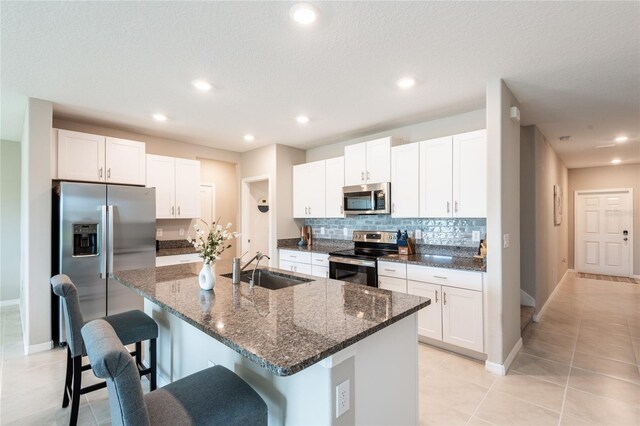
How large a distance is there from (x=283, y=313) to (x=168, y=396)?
1.90 ft

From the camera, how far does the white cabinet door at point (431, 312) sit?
312 cm

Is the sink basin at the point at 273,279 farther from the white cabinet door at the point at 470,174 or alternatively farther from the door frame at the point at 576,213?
the door frame at the point at 576,213

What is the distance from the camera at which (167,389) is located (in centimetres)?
135

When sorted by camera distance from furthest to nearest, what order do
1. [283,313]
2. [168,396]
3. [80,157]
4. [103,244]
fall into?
[80,157]
[103,244]
[283,313]
[168,396]

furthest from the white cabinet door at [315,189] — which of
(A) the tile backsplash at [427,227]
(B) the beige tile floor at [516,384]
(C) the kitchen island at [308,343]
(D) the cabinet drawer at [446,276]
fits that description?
(C) the kitchen island at [308,343]

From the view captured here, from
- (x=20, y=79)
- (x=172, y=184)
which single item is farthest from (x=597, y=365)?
(x=20, y=79)

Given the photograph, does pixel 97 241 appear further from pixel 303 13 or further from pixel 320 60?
Answer: pixel 303 13

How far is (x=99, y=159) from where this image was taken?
3.66m

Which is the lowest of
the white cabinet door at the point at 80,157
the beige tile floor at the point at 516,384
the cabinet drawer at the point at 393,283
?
the beige tile floor at the point at 516,384

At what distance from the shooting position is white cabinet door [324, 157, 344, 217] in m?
4.46

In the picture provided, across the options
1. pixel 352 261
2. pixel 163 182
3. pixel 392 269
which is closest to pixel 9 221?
pixel 163 182

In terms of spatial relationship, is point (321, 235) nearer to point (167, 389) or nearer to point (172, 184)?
point (172, 184)

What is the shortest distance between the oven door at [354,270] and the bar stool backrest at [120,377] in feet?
9.24

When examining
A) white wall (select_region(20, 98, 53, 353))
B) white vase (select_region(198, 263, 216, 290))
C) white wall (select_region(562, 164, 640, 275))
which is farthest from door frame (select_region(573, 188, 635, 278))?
white wall (select_region(20, 98, 53, 353))
